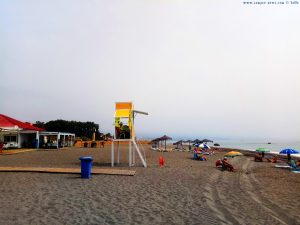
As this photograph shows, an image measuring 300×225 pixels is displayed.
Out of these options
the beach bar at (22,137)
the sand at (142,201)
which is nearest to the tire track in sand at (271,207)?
the sand at (142,201)

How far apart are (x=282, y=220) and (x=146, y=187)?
5.40 m

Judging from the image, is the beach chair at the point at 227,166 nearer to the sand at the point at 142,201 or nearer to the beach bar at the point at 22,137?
the sand at the point at 142,201

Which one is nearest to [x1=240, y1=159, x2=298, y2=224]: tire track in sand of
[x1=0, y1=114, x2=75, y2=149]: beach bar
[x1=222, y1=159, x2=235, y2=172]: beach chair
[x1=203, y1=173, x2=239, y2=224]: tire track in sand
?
[x1=203, y1=173, x2=239, y2=224]: tire track in sand

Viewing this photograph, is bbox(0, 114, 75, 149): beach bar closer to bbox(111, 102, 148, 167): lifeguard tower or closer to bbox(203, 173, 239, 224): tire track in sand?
bbox(111, 102, 148, 167): lifeguard tower

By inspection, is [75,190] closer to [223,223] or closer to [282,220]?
[223,223]

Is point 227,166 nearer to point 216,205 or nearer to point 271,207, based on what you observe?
point 271,207


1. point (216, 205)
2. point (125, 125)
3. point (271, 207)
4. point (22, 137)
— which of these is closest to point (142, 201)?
point (216, 205)

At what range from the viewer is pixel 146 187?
37.8 ft

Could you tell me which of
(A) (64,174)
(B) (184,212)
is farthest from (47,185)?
(B) (184,212)

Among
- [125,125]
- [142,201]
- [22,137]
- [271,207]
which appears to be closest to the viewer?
[271,207]

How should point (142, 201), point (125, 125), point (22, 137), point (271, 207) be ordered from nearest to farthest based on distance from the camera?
1. point (271, 207)
2. point (142, 201)
3. point (125, 125)
4. point (22, 137)

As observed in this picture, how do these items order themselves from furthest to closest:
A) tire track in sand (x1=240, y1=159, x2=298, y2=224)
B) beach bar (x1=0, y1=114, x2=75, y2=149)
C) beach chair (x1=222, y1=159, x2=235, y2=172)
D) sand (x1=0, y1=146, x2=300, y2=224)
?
beach bar (x1=0, y1=114, x2=75, y2=149) < beach chair (x1=222, y1=159, x2=235, y2=172) < tire track in sand (x1=240, y1=159, x2=298, y2=224) < sand (x1=0, y1=146, x2=300, y2=224)

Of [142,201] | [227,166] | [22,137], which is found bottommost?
[227,166]

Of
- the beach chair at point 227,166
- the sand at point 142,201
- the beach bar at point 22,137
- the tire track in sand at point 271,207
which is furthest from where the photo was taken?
the beach bar at point 22,137
